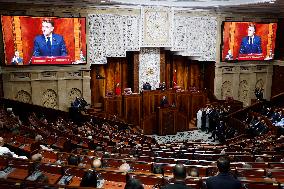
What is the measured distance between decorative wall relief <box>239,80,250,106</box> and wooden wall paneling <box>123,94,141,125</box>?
18.7 feet

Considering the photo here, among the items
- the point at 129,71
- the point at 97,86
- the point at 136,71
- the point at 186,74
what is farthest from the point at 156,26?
the point at 97,86

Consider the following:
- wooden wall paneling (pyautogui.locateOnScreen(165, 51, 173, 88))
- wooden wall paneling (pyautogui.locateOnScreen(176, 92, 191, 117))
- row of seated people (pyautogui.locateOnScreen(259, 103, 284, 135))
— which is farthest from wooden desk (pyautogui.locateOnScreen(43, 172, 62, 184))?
wooden wall paneling (pyautogui.locateOnScreen(165, 51, 173, 88))

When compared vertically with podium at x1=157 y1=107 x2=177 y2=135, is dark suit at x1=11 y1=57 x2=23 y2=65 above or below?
above

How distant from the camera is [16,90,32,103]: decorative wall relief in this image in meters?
12.4

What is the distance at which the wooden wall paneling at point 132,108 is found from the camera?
13195 mm

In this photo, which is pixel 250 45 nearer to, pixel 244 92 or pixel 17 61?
pixel 244 92

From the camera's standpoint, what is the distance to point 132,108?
13320mm

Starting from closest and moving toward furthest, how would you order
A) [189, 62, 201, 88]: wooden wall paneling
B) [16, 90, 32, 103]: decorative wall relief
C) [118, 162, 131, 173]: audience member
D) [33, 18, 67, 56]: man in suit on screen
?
[118, 162, 131, 173]: audience member, [33, 18, 67, 56]: man in suit on screen, [16, 90, 32, 103]: decorative wall relief, [189, 62, 201, 88]: wooden wall paneling

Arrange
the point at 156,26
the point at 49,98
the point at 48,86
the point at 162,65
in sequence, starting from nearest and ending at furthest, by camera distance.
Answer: the point at 48,86 < the point at 49,98 < the point at 156,26 < the point at 162,65

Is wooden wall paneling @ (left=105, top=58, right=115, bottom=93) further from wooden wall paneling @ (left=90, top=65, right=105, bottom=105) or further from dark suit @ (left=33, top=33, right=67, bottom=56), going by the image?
dark suit @ (left=33, top=33, right=67, bottom=56)

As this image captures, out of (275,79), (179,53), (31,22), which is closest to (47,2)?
(31,22)

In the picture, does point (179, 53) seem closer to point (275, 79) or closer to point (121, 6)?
point (121, 6)

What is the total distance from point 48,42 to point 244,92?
969 centimetres

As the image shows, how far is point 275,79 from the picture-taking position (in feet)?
53.5
